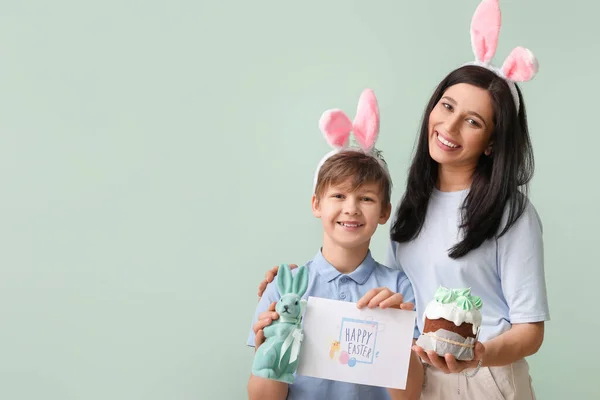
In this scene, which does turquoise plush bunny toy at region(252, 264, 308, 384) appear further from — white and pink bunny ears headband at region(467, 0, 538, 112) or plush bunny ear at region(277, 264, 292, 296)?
white and pink bunny ears headband at region(467, 0, 538, 112)

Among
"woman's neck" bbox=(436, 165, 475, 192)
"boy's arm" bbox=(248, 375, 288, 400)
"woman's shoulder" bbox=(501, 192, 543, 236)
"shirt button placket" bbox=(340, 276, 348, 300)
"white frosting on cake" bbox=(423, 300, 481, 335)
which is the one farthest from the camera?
"woman's neck" bbox=(436, 165, 475, 192)

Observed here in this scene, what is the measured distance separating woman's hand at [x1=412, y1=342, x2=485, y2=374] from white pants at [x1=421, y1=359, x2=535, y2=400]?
281 millimetres

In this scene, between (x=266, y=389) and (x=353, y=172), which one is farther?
(x=353, y=172)

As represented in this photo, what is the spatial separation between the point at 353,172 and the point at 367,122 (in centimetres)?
20

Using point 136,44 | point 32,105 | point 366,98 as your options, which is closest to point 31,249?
point 32,105

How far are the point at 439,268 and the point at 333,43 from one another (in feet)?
5.55

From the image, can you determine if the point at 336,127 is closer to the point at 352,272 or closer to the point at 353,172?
the point at 353,172

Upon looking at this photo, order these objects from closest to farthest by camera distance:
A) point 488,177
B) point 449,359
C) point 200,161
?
point 449,359 < point 488,177 < point 200,161

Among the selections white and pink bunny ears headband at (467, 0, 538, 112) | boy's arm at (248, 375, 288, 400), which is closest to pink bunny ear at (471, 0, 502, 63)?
white and pink bunny ears headband at (467, 0, 538, 112)

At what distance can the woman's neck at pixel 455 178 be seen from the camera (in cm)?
266

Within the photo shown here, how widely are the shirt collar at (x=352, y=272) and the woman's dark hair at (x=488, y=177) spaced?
25 cm

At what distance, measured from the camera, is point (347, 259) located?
8.11 feet

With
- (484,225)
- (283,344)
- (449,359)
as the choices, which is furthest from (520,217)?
(283,344)

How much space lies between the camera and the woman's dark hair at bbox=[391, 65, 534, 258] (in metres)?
2.55
